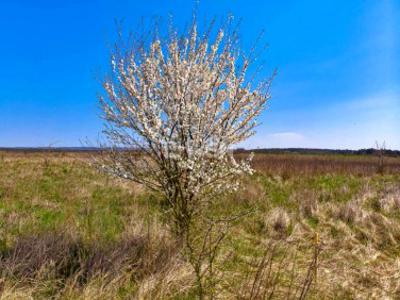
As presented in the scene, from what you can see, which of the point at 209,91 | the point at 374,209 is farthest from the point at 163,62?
the point at 374,209

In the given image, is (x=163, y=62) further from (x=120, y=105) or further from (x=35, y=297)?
(x=35, y=297)

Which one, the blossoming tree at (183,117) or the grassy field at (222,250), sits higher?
the blossoming tree at (183,117)

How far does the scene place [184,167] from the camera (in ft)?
15.5

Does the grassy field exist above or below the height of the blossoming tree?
below

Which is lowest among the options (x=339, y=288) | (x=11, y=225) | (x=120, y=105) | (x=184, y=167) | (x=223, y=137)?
(x=339, y=288)

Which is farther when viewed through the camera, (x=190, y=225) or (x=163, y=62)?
Result: (x=190, y=225)

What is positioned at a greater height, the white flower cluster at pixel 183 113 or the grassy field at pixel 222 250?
the white flower cluster at pixel 183 113

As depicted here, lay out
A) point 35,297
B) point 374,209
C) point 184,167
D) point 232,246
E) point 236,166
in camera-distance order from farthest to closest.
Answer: point 374,209, point 232,246, point 236,166, point 184,167, point 35,297

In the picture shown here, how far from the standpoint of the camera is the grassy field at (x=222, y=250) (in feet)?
13.7

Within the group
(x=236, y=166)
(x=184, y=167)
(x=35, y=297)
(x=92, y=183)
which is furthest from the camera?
(x=92, y=183)

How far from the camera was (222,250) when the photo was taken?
6.01m

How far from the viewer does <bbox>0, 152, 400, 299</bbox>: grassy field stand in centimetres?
417

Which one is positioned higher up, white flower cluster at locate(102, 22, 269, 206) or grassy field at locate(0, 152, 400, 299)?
white flower cluster at locate(102, 22, 269, 206)

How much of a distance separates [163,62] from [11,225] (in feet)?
A: 12.3
